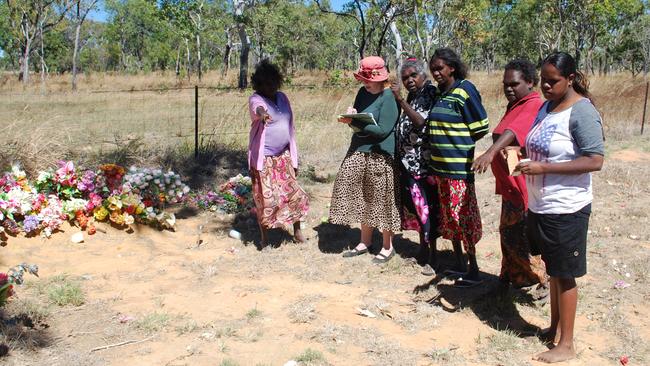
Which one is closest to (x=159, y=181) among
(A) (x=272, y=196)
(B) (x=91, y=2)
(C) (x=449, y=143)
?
(A) (x=272, y=196)

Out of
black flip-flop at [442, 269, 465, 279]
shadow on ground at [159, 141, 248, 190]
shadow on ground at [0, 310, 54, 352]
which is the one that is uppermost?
shadow on ground at [159, 141, 248, 190]

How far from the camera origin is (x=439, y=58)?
3877 millimetres

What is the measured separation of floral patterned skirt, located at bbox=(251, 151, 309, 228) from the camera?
5.02 m

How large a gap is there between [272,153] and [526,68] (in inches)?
88.1

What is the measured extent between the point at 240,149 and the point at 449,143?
5.00m

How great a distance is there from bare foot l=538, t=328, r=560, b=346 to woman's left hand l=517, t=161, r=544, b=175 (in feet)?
3.50

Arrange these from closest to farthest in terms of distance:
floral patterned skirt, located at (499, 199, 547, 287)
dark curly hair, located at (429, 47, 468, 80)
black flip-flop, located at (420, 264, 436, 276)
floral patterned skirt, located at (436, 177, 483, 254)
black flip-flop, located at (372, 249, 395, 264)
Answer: floral patterned skirt, located at (499, 199, 547, 287)
dark curly hair, located at (429, 47, 468, 80)
floral patterned skirt, located at (436, 177, 483, 254)
black flip-flop, located at (420, 264, 436, 276)
black flip-flop, located at (372, 249, 395, 264)

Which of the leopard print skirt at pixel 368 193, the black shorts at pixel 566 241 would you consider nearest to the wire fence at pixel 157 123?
the leopard print skirt at pixel 368 193

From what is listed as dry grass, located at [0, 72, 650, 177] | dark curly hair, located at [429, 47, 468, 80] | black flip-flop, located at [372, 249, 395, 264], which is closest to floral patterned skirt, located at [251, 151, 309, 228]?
black flip-flop, located at [372, 249, 395, 264]

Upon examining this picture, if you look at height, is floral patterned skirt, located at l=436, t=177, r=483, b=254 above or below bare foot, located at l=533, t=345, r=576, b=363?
above

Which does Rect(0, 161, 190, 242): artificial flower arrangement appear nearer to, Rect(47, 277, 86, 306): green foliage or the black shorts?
Rect(47, 277, 86, 306): green foliage

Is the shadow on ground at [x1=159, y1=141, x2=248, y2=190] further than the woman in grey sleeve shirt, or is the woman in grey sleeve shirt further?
the shadow on ground at [x1=159, y1=141, x2=248, y2=190]

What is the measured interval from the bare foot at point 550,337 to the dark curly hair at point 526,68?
59.6 inches

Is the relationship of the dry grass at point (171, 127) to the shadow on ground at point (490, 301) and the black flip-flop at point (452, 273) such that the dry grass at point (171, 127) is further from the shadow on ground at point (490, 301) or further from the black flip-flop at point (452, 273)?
the shadow on ground at point (490, 301)
